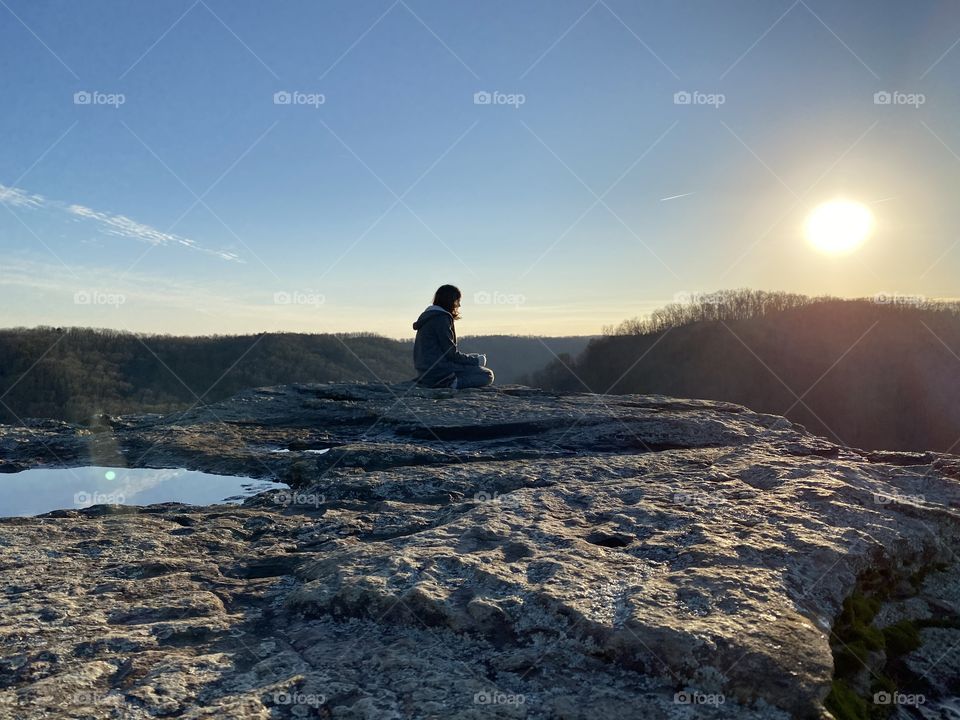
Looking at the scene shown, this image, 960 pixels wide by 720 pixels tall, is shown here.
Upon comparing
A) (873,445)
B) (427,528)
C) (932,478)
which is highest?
(932,478)

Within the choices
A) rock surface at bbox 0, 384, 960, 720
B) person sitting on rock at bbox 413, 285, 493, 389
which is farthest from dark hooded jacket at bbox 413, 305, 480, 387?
rock surface at bbox 0, 384, 960, 720

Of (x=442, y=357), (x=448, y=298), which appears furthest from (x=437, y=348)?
(x=448, y=298)

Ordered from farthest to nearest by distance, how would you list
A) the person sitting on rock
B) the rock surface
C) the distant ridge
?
the distant ridge → the person sitting on rock → the rock surface

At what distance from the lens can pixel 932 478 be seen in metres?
3.36

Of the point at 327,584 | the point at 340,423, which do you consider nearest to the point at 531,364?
the point at 340,423

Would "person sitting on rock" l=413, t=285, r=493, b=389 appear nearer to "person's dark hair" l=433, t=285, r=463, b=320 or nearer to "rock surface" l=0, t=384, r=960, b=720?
"person's dark hair" l=433, t=285, r=463, b=320

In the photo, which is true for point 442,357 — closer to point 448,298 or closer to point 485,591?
point 448,298

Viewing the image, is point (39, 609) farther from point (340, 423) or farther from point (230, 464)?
point (340, 423)

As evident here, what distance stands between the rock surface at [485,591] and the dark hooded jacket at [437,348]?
422 centimetres

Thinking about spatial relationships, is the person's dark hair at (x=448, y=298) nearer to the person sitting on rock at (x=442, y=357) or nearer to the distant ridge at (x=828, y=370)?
the person sitting on rock at (x=442, y=357)

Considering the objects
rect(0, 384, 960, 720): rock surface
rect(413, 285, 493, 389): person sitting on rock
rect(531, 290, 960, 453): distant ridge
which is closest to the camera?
rect(0, 384, 960, 720): rock surface

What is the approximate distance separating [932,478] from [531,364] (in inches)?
2167

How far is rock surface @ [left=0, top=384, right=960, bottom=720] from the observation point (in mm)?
1636

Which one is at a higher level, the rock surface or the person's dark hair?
the person's dark hair
